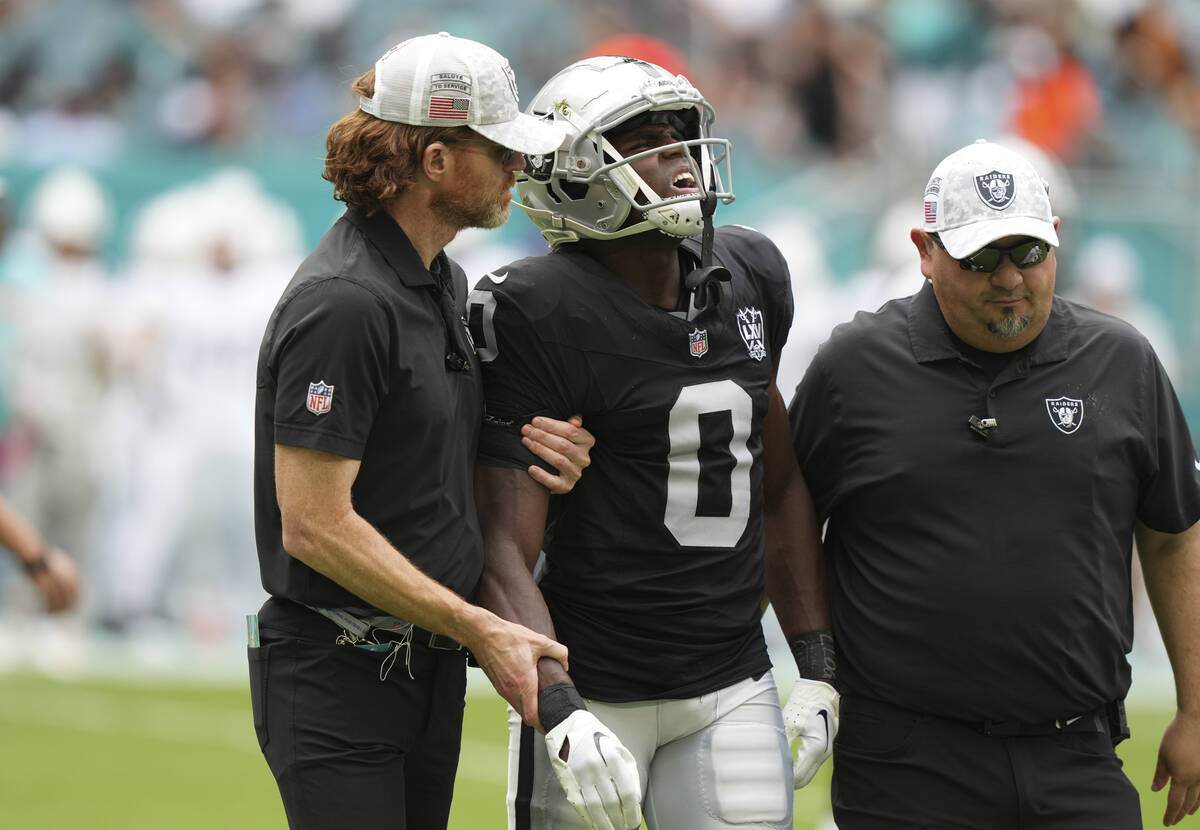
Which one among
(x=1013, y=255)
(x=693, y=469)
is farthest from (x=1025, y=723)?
(x=1013, y=255)

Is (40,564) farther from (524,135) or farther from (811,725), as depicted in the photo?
(811,725)

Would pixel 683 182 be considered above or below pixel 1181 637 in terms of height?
above

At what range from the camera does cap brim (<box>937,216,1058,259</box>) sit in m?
3.47

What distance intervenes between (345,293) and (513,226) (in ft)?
→ 29.0

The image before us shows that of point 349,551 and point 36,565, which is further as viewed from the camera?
point 36,565

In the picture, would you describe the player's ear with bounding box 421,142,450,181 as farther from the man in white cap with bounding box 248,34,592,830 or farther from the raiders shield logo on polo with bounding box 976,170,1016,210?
the raiders shield logo on polo with bounding box 976,170,1016,210

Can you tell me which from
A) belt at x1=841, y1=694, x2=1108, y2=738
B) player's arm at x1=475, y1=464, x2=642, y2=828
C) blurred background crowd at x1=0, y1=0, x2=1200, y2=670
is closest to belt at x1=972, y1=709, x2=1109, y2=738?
belt at x1=841, y1=694, x2=1108, y2=738

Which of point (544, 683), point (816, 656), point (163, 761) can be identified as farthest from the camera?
point (163, 761)

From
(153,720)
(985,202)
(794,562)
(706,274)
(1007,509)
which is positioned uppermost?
(985,202)

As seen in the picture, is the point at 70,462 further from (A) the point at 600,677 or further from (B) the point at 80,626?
(A) the point at 600,677

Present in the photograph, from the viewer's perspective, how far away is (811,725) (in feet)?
11.8

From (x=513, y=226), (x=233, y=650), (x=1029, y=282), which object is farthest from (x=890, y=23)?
(x=1029, y=282)

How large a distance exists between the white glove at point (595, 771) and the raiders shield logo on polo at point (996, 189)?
1326mm

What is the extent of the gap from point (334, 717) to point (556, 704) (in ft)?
1.42
